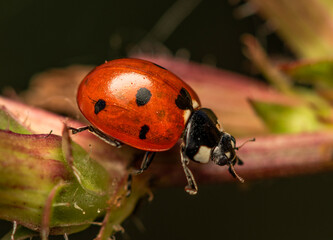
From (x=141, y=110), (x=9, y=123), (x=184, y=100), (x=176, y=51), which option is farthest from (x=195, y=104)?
(x=176, y=51)

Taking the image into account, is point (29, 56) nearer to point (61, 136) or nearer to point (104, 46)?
point (104, 46)

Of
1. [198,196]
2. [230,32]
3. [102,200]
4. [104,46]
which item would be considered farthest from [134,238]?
[102,200]

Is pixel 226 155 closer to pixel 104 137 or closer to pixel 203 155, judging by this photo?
pixel 203 155

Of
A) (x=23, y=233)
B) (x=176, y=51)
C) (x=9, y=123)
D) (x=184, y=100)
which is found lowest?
(x=176, y=51)

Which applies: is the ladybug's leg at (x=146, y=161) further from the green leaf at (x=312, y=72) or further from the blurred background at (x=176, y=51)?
the blurred background at (x=176, y=51)

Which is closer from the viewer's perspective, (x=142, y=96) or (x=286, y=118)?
(x=142, y=96)

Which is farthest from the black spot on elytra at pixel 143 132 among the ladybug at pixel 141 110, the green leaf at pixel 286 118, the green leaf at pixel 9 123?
the green leaf at pixel 286 118

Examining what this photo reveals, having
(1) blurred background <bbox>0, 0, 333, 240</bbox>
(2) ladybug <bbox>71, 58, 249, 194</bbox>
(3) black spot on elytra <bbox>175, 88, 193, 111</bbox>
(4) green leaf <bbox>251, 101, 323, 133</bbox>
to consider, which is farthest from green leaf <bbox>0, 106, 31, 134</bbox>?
(1) blurred background <bbox>0, 0, 333, 240</bbox>
